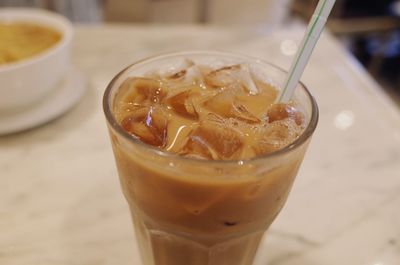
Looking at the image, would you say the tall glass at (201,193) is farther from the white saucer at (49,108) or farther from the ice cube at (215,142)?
the white saucer at (49,108)

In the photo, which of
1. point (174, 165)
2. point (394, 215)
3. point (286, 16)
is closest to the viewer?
point (174, 165)

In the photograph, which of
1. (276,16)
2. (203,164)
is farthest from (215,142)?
(276,16)

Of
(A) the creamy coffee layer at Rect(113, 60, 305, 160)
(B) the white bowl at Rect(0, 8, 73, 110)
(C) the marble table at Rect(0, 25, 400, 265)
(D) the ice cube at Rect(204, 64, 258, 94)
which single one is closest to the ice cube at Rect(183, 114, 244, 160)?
(A) the creamy coffee layer at Rect(113, 60, 305, 160)

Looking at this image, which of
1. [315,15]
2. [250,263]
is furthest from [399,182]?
[315,15]

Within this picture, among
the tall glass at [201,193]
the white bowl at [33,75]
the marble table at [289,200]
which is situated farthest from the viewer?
the white bowl at [33,75]

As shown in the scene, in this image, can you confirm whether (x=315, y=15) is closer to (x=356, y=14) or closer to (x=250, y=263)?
(x=250, y=263)

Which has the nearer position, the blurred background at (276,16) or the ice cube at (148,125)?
the ice cube at (148,125)

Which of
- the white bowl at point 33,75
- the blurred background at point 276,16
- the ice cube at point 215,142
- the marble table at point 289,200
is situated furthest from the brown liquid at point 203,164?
the blurred background at point 276,16
